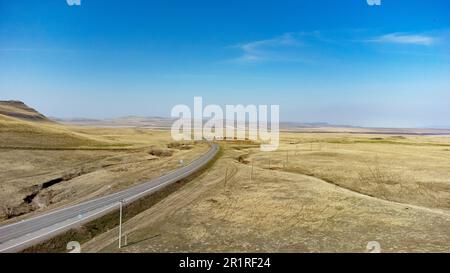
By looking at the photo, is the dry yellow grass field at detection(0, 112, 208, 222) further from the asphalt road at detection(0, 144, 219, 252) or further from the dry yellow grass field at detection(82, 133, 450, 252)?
the dry yellow grass field at detection(82, 133, 450, 252)

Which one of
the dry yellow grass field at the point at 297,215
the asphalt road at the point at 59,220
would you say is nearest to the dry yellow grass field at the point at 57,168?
the asphalt road at the point at 59,220

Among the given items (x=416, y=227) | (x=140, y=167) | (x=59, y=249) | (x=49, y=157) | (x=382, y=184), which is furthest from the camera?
(x=49, y=157)

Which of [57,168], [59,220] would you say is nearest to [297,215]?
[59,220]

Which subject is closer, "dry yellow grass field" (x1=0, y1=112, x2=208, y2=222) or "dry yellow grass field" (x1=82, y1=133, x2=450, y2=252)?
"dry yellow grass field" (x1=82, y1=133, x2=450, y2=252)

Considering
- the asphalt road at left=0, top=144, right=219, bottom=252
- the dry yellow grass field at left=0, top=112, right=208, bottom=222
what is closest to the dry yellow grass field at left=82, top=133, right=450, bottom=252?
the asphalt road at left=0, top=144, right=219, bottom=252

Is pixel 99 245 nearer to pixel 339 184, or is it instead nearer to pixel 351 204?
pixel 351 204

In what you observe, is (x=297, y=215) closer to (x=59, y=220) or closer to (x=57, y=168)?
(x=59, y=220)

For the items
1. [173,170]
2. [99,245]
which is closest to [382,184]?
[173,170]
